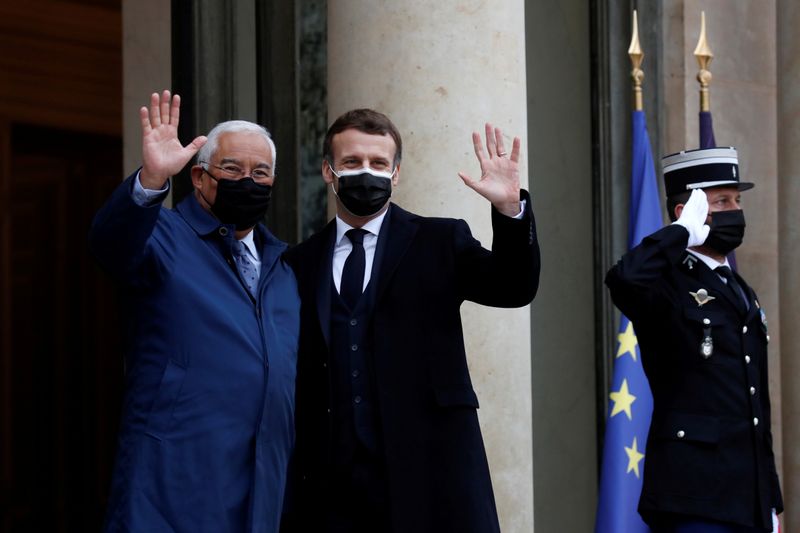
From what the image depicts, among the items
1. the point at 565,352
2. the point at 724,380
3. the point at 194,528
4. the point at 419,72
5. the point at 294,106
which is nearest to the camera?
the point at 194,528

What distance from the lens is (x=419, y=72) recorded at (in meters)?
5.64

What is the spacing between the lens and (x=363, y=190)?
4199 millimetres

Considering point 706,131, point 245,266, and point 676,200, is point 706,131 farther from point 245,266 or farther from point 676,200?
point 245,266

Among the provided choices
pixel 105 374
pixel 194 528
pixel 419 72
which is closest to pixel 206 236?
pixel 194 528

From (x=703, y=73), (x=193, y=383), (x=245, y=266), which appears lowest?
(x=193, y=383)

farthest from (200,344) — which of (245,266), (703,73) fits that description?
(703,73)

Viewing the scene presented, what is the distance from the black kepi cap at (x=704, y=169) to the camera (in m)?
5.41

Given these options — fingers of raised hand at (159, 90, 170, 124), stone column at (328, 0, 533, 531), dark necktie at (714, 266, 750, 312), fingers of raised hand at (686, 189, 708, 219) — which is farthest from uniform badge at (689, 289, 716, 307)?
fingers of raised hand at (159, 90, 170, 124)

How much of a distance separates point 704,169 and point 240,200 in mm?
1983

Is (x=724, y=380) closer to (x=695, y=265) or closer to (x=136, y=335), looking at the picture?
(x=695, y=265)

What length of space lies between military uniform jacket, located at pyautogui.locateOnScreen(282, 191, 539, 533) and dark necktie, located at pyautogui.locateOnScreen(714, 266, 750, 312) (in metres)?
1.38

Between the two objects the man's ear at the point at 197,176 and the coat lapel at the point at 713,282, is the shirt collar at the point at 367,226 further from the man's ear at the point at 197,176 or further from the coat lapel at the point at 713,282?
the coat lapel at the point at 713,282

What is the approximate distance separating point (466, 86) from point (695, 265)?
3.52 ft

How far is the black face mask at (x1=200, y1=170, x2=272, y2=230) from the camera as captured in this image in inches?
163
